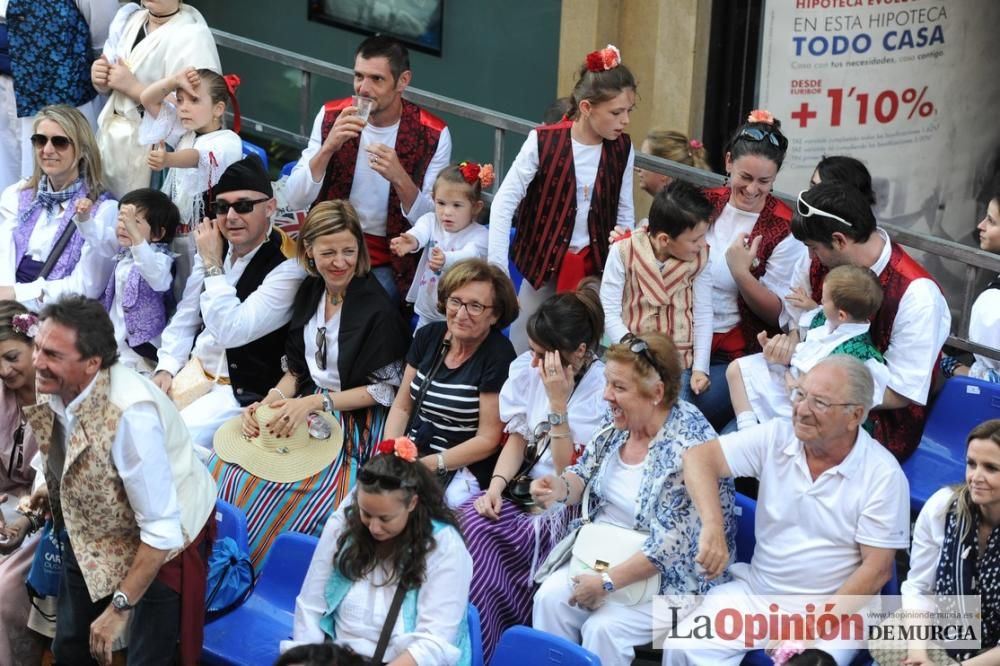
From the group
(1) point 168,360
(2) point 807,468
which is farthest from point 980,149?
(1) point 168,360

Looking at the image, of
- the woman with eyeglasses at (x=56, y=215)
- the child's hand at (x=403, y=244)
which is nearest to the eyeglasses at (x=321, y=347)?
the child's hand at (x=403, y=244)

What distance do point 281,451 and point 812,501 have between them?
229 cm

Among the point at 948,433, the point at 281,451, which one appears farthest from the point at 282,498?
the point at 948,433

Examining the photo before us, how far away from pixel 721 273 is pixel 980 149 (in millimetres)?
2705

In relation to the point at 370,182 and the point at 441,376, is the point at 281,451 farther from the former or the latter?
the point at 370,182

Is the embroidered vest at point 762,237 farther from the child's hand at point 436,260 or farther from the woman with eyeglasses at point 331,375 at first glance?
the woman with eyeglasses at point 331,375

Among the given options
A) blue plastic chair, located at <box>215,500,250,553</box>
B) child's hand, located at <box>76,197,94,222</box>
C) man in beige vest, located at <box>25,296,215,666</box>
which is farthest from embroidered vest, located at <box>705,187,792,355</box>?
child's hand, located at <box>76,197,94,222</box>

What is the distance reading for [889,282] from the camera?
18.5ft

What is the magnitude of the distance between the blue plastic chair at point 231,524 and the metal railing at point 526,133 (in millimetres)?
2145

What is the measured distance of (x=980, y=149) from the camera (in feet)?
26.8

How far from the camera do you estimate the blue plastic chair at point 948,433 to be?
5.78m

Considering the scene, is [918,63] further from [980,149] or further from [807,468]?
[807,468]

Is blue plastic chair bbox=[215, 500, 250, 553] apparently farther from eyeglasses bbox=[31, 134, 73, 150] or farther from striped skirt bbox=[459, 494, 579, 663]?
eyeglasses bbox=[31, 134, 73, 150]

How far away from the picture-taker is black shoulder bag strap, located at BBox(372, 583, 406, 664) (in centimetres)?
485
